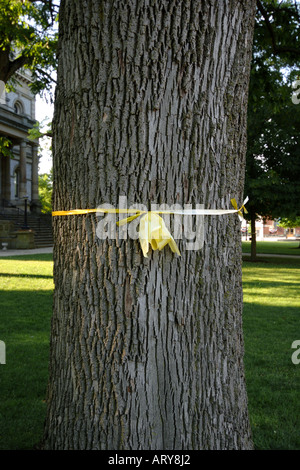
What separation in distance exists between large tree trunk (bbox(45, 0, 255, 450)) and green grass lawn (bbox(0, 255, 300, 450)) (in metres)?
1.02

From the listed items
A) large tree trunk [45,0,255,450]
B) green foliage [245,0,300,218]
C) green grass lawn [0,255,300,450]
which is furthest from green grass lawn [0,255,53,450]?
green foliage [245,0,300,218]

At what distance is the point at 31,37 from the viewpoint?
37.2 feet

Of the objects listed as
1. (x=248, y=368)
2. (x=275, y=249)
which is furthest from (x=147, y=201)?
(x=275, y=249)

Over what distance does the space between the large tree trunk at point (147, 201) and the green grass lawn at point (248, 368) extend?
1.02 meters

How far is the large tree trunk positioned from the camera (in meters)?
2.38

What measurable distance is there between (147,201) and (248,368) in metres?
3.12

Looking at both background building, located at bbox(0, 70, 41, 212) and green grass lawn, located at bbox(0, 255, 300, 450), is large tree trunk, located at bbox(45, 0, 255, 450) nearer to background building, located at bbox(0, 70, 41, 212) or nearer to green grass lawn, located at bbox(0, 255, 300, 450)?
green grass lawn, located at bbox(0, 255, 300, 450)

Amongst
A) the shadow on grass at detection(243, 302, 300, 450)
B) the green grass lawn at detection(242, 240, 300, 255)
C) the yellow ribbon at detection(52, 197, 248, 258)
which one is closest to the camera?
the yellow ribbon at detection(52, 197, 248, 258)

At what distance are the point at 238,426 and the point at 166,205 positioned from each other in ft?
4.50

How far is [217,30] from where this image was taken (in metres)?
2.46

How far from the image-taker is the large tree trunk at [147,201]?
2.38 m

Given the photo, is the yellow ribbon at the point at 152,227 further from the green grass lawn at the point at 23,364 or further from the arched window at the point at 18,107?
the arched window at the point at 18,107

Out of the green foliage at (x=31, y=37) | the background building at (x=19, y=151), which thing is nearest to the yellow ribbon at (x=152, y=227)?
the green foliage at (x=31, y=37)
